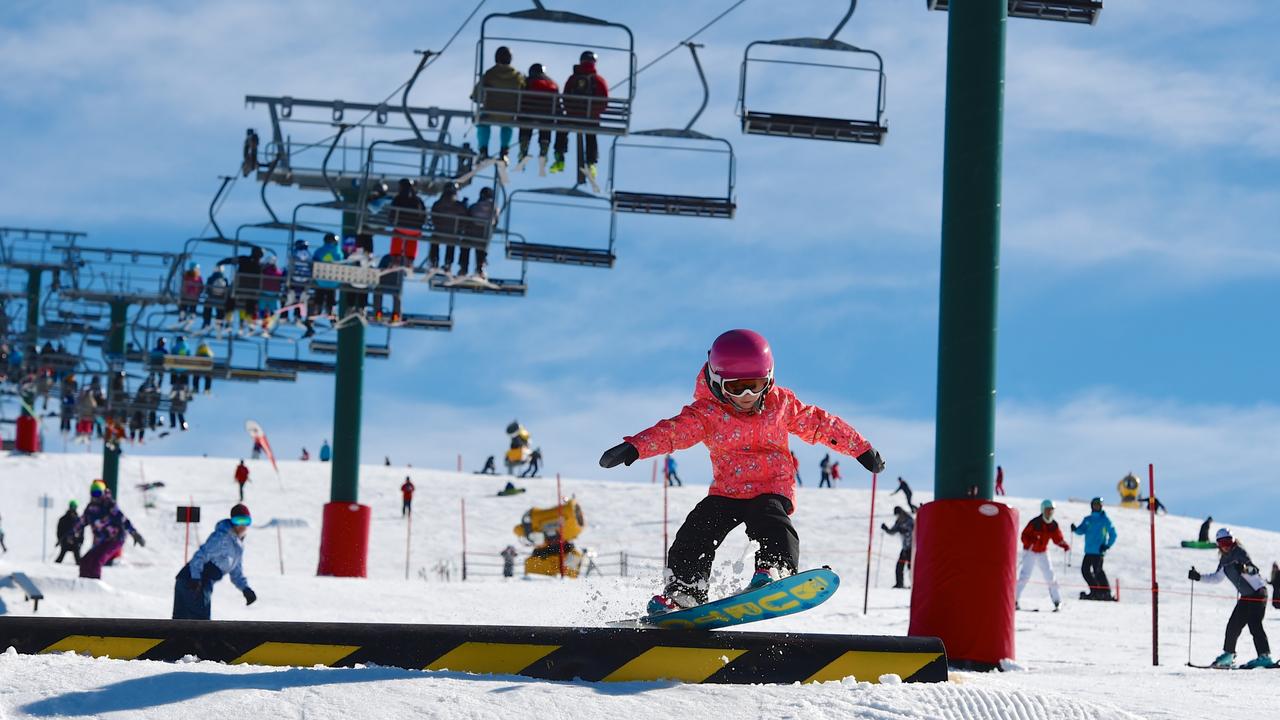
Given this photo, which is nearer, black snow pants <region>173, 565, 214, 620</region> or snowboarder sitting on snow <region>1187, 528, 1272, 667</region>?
black snow pants <region>173, 565, 214, 620</region>

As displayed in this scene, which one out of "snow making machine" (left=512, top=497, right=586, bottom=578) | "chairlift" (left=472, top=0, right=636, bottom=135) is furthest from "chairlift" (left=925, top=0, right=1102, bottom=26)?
"snow making machine" (left=512, top=497, right=586, bottom=578)

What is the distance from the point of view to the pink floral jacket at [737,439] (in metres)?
7.80

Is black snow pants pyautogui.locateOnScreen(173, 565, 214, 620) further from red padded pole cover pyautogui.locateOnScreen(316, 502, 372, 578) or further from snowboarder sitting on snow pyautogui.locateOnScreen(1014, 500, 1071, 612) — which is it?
red padded pole cover pyautogui.locateOnScreen(316, 502, 372, 578)

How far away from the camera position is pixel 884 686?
6.82 meters

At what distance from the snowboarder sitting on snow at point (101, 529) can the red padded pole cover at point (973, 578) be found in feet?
43.9

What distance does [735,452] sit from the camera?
7867 mm

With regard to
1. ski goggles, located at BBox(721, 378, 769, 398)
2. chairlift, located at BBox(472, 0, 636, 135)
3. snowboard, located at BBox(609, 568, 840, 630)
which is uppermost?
chairlift, located at BBox(472, 0, 636, 135)

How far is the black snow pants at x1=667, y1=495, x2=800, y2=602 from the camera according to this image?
769 cm

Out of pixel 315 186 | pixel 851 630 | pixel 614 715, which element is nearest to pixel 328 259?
pixel 315 186

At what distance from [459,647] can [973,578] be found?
481 cm

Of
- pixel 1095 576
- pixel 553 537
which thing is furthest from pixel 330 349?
pixel 1095 576

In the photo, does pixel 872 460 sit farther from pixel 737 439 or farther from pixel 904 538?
pixel 904 538

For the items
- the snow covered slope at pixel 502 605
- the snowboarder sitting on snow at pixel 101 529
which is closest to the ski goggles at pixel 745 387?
the snow covered slope at pixel 502 605

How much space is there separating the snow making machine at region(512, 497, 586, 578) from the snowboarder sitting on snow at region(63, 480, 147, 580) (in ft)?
27.5
